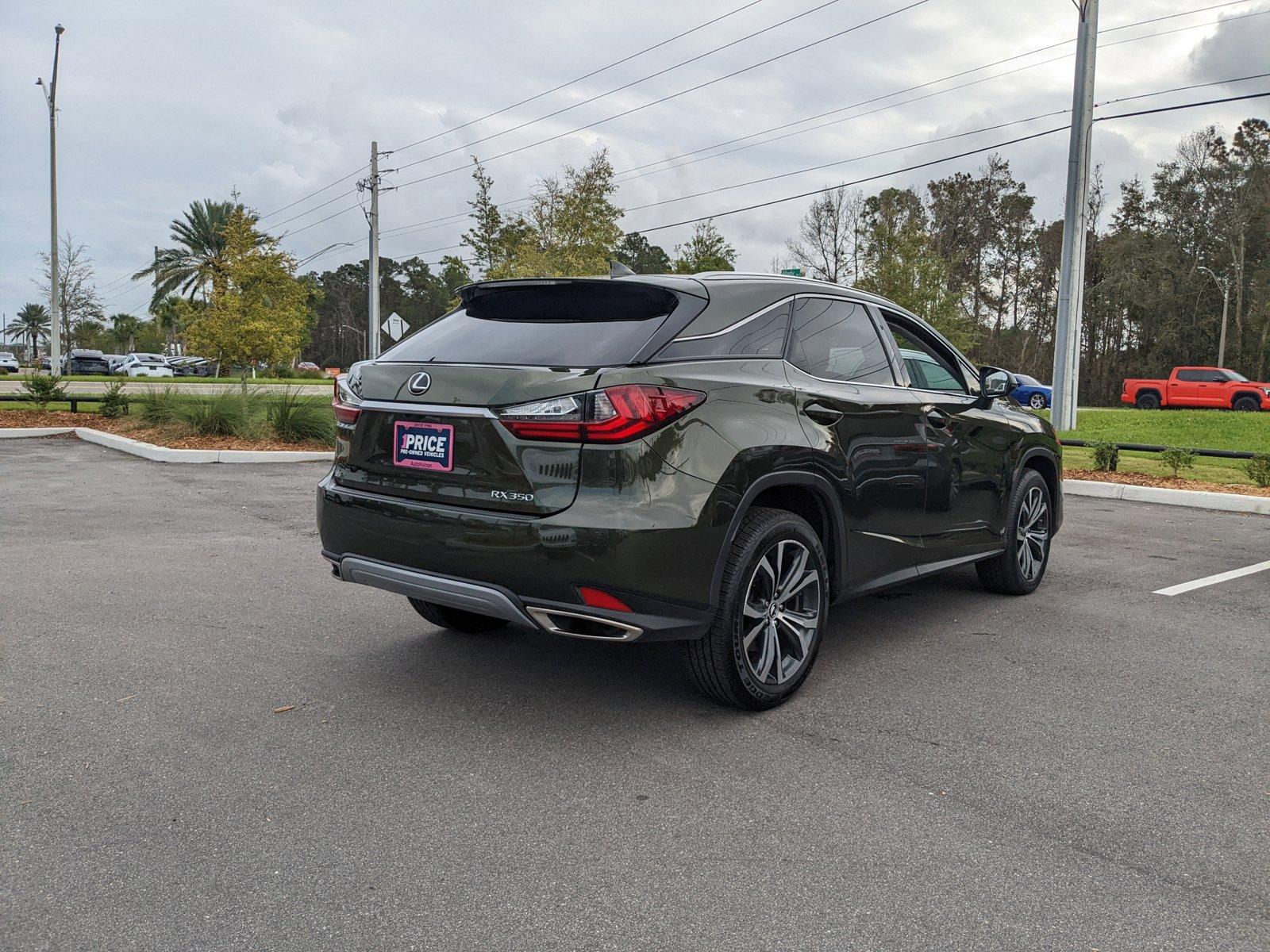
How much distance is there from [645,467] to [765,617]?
36.7 inches

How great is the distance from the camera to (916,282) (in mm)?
35812

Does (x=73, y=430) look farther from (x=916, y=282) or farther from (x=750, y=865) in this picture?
(x=916, y=282)

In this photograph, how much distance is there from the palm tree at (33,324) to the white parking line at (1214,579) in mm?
105457

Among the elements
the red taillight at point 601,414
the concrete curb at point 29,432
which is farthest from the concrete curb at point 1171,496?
the concrete curb at point 29,432

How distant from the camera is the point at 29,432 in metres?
16.2

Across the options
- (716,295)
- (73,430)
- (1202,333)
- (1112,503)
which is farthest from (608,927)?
(1202,333)

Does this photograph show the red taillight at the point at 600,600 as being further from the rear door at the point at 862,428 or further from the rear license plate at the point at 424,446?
the rear door at the point at 862,428

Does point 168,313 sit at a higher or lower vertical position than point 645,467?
higher

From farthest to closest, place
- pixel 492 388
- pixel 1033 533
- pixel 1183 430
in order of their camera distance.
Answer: pixel 1183 430
pixel 1033 533
pixel 492 388

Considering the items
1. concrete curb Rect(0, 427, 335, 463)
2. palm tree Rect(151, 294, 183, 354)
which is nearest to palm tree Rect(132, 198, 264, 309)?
palm tree Rect(151, 294, 183, 354)

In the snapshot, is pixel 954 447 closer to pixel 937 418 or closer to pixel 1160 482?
pixel 937 418

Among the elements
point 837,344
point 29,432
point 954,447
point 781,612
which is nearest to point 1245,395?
point 954,447

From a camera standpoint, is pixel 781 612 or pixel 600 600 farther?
pixel 781 612

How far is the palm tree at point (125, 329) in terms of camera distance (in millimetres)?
94062
